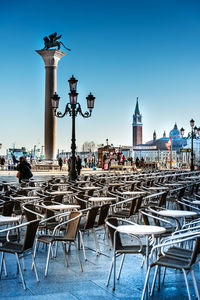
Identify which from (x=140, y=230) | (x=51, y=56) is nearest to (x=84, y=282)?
(x=140, y=230)

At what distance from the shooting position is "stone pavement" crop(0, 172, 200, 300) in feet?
14.7

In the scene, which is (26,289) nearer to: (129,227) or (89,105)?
(129,227)

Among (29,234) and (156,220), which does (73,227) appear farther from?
(156,220)

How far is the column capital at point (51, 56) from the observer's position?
33938 mm

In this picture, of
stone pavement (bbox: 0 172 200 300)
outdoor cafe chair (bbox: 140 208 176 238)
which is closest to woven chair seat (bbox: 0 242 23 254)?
stone pavement (bbox: 0 172 200 300)

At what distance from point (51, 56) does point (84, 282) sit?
3066cm

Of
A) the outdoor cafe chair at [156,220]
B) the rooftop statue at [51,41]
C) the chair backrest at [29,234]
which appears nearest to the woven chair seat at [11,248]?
the chair backrest at [29,234]

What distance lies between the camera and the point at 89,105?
15000 mm

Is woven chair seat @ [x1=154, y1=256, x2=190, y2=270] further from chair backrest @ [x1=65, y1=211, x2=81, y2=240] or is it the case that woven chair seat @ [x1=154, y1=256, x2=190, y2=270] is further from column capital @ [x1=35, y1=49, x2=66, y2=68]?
column capital @ [x1=35, y1=49, x2=66, y2=68]

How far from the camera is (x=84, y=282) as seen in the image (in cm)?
493

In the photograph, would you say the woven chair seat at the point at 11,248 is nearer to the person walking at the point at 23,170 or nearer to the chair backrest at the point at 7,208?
the chair backrest at the point at 7,208

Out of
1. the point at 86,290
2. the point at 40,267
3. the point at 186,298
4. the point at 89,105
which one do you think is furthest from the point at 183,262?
the point at 89,105

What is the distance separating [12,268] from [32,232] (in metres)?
0.77

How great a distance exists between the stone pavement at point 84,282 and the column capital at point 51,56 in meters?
29.3
